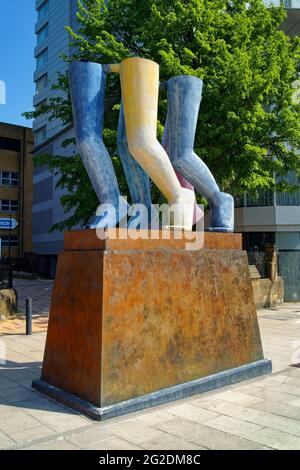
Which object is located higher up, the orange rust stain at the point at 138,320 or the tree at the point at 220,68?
the tree at the point at 220,68

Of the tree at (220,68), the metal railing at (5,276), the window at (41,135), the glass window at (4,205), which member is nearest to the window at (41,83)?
the window at (41,135)

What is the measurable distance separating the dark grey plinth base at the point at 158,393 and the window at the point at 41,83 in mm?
32366

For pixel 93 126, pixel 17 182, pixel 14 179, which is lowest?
pixel 93 126

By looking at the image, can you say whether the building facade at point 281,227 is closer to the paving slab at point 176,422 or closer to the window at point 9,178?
the paving slab at point 176,422

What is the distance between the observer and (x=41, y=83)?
115 feet

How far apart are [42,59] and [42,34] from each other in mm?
1874

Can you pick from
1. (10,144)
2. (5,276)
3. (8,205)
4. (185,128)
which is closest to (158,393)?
(185,128)

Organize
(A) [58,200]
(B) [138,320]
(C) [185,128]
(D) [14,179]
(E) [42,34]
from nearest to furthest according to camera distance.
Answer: (B) [138,320], (C) [185,128], (A) [58,200], (E) [42,34], (D) [14,179]

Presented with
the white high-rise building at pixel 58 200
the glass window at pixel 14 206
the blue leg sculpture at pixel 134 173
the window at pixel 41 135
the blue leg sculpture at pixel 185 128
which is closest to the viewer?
the blue leg sculpture at pixel 185 128

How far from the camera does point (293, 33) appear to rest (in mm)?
20719

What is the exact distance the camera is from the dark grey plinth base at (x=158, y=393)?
13.6ft

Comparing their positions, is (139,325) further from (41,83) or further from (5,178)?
A: (5,178)

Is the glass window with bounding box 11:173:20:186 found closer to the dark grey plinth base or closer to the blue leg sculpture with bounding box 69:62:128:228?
the blue leg sculpture with bounding box 69:62:128:228

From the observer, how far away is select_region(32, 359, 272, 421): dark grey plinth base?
4.15 meters
